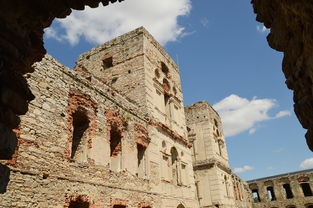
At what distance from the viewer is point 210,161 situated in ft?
73.2

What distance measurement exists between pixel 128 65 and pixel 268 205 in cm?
2875

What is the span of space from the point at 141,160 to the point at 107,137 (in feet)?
9.32

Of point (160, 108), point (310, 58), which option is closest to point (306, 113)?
point (310, 58)

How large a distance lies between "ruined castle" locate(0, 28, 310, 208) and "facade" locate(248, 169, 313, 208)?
51.8 feet

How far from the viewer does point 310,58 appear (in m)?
3.24

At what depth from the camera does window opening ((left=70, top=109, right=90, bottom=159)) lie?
9461mm

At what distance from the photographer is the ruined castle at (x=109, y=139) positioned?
7359mm

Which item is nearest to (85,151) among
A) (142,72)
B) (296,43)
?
(142,72)

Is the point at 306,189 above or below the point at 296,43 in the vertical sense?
above

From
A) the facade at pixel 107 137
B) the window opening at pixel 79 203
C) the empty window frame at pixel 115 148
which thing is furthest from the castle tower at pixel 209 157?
the window opening at pixel 79 203

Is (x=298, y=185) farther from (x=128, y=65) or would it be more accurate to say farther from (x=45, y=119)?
(x=45, y=119)

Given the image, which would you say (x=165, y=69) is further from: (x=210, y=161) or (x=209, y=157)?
(x=209, y=157)

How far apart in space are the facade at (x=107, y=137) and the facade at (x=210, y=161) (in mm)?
264

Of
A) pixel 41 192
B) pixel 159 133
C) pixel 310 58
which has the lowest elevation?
pixel 41 192
